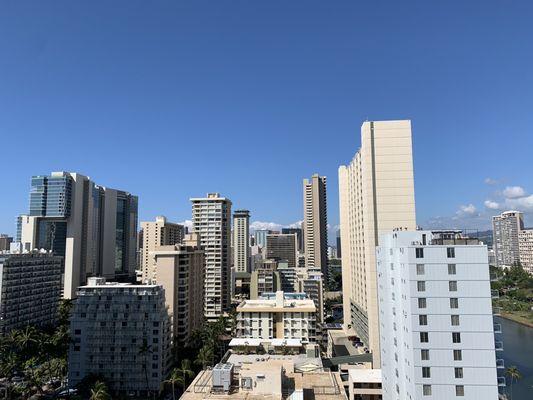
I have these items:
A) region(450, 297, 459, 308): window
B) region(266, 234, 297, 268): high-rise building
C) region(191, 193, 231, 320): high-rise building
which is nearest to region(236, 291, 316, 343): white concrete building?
region(450, 297, 459, 308): window

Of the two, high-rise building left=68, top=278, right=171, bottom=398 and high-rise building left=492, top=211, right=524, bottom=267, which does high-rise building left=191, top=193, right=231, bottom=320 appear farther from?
high-rise building left=492, top=211, right=524, bottom=267

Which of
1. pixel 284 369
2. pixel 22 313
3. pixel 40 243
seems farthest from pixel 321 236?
pixel 284 369

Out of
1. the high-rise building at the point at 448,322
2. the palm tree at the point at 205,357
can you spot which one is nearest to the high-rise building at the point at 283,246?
the palm tree at the point at 205,357

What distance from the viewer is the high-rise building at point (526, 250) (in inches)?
5079

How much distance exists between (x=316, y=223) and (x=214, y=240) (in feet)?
174

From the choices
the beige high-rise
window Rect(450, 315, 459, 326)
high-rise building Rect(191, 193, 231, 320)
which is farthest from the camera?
high-rise building Rect(191, 193, 231, 320)

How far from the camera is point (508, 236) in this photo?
14712cm

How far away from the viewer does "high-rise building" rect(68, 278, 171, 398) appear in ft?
140

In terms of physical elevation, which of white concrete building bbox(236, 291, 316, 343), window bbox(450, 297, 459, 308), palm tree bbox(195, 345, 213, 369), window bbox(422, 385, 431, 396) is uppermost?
window bbox(450, 297, 459, 308)

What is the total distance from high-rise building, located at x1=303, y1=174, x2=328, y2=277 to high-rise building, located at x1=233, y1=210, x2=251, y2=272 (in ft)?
81.0

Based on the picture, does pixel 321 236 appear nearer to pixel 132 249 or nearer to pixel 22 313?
pixel 132 249

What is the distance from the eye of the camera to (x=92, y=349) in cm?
4338

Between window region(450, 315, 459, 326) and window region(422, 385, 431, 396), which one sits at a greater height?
window region(450, 315, 459, 326)

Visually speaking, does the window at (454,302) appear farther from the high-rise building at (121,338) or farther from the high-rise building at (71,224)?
the high-rise building at (71,224)
